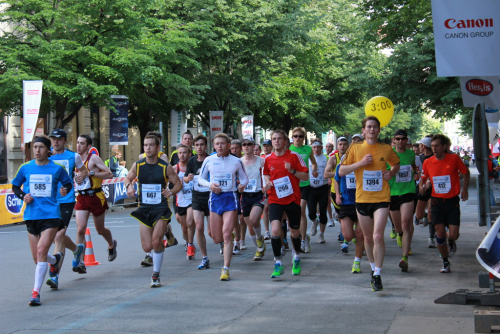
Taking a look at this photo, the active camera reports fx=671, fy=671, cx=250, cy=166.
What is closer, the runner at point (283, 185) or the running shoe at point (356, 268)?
the runner at point (283, 185)

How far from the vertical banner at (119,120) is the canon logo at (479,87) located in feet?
50.4

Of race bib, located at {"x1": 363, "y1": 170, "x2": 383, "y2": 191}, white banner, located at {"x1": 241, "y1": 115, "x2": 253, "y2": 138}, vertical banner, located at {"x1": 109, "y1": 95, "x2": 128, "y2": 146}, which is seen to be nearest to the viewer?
race bib, located at {"x1": 363, "y1": 170, "x2": 383, "y2": 191}

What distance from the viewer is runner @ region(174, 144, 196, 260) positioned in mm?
10922

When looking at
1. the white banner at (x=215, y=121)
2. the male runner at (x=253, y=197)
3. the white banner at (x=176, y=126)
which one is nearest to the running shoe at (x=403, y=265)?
the male runner at (x=253, y=197)

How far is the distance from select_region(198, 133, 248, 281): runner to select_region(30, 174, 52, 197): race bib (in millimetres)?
2151

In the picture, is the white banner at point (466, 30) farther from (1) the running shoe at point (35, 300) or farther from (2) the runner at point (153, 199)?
(1) the running shoe at point (35, 300)

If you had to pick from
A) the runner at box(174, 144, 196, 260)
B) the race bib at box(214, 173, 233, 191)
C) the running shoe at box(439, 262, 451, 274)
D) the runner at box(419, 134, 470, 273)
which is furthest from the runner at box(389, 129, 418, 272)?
the runner at box(174, 144, 196, 260)

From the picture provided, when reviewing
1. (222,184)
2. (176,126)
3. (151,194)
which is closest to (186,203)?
(222,184)

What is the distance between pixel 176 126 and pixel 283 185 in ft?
64.8

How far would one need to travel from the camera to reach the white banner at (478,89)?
10836 mm

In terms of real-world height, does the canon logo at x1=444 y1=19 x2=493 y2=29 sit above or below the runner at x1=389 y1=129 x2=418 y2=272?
above

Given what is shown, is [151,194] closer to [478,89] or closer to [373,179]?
[373,179]

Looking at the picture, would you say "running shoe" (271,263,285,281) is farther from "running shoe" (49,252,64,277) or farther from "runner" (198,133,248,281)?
"running shoe" (49,252,64,277)

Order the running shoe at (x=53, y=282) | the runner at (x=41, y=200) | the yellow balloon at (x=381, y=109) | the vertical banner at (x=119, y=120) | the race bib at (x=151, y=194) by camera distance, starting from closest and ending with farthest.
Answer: the runner at (x=41, y=200)
the running shoe at (x=53, y=282)
the race bib at (x=151, y=194)
the yellow balloon at (x=381, y=109)
the vertical banner at (x=119, y=120)
